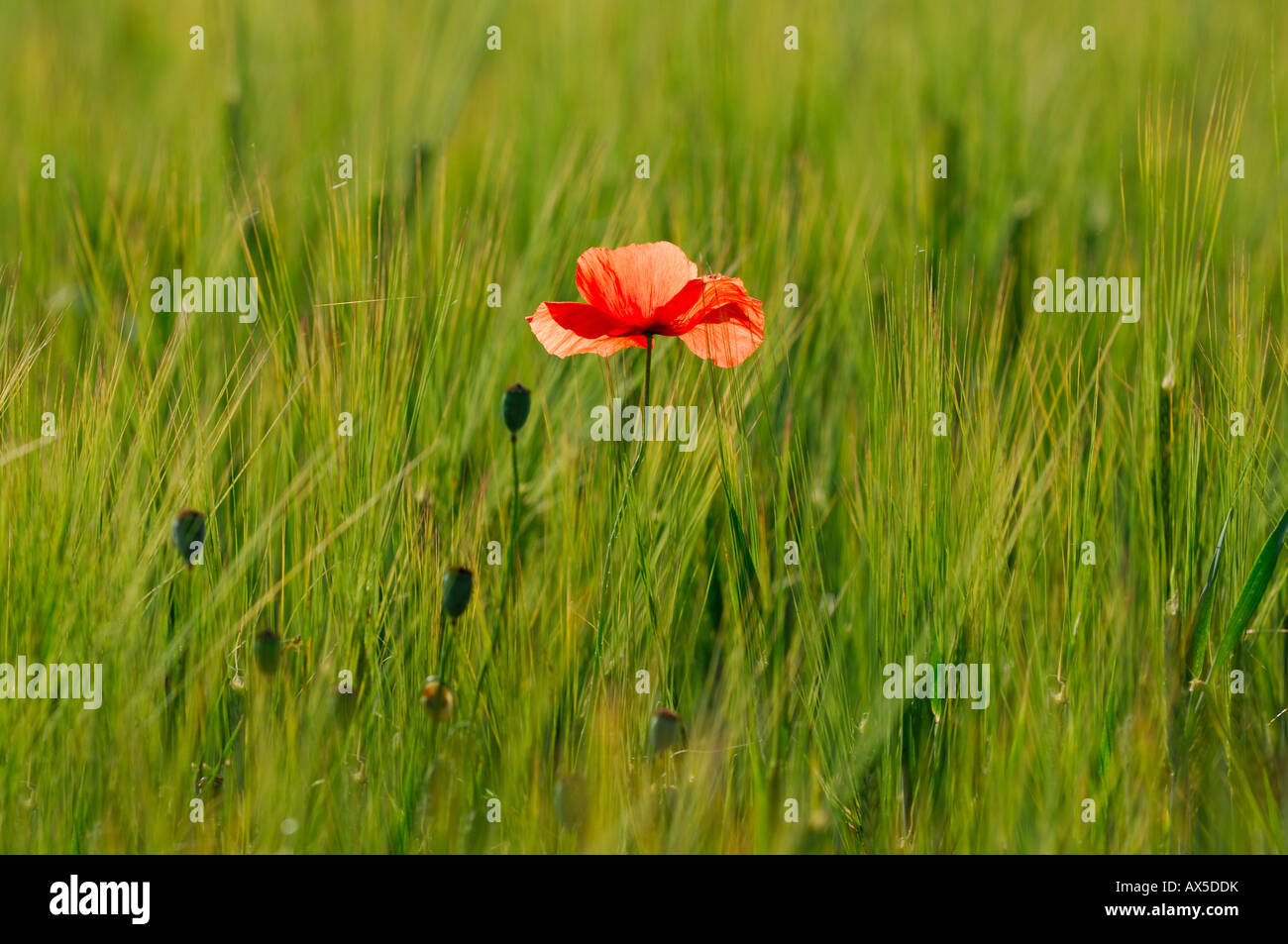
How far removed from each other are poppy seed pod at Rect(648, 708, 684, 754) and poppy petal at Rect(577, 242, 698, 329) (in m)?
0.29

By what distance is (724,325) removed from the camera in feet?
2.91

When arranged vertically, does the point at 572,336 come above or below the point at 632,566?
above

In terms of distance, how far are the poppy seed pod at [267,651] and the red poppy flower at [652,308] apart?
0.98 feet

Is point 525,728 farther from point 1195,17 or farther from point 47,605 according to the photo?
point 1195,17

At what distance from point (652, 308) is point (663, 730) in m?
0.31

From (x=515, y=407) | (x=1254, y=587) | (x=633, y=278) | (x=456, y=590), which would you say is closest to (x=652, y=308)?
(x=633, y=278)

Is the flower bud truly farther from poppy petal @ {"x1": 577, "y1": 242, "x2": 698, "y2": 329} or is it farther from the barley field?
poppy petal @ {"x1": 577, "y1": 242, "x2": 698, "y2": 329}

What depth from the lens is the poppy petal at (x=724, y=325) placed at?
2.87 ft

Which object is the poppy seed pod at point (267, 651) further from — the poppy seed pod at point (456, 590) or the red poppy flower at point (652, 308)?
the red poppy flower at point (652, 308)

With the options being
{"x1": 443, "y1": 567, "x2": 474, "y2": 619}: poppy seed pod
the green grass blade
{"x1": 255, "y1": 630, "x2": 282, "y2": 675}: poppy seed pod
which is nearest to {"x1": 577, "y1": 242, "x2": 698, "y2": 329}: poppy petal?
{"x1": 443, "y1": 567, "x2": 474, "y2": 619}: poppy seed pod

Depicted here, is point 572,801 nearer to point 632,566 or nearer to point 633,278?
point 632,566

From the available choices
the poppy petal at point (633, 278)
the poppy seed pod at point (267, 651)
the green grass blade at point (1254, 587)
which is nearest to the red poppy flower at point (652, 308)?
the poppy petal at point (633, 278)
